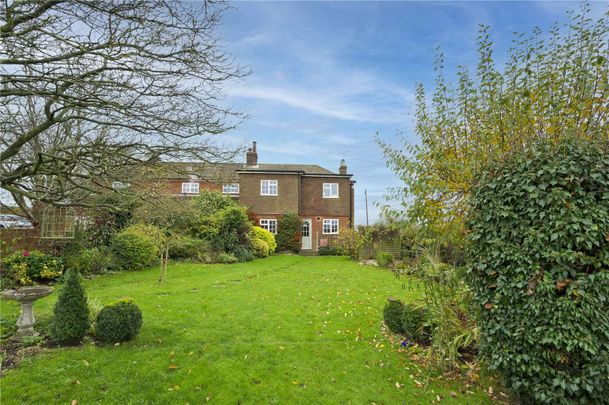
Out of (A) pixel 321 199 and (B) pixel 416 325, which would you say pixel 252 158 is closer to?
(A) pixel 321 199

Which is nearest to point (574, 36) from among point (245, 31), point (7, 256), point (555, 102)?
point (555, 102)

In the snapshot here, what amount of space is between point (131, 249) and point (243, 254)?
19.7 ft

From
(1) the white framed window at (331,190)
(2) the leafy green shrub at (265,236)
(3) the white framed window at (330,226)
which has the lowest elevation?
(2) the leafy green shrub at (265,236)

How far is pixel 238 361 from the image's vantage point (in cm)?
546

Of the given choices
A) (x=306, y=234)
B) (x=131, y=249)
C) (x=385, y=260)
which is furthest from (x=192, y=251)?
(x=306, y=234)

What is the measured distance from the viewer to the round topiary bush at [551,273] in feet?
11.4

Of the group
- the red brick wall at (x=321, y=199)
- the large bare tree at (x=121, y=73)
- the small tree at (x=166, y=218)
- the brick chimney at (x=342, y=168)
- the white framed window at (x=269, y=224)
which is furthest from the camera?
the brick chimney at (x=342, y=168)

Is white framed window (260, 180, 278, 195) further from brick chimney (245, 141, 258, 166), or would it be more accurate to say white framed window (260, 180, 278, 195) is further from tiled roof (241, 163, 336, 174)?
brick chimney (245, 141, 258, 166)

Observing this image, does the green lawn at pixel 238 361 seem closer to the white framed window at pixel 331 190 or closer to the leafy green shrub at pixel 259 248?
the leafy green shrub at pixel 259 248

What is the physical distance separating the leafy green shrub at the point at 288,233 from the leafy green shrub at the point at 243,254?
5601mm

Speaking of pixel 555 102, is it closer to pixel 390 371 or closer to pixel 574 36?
pixel 574 36

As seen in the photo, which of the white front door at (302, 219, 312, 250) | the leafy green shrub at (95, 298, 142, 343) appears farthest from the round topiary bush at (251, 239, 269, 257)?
the leafy green shrub at (95, 298, 142, 343)

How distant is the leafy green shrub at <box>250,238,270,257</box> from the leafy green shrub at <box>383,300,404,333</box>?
14.9 metres

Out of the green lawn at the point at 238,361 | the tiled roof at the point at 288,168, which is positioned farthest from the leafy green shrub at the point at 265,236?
the green lawn at the point at 238,361
